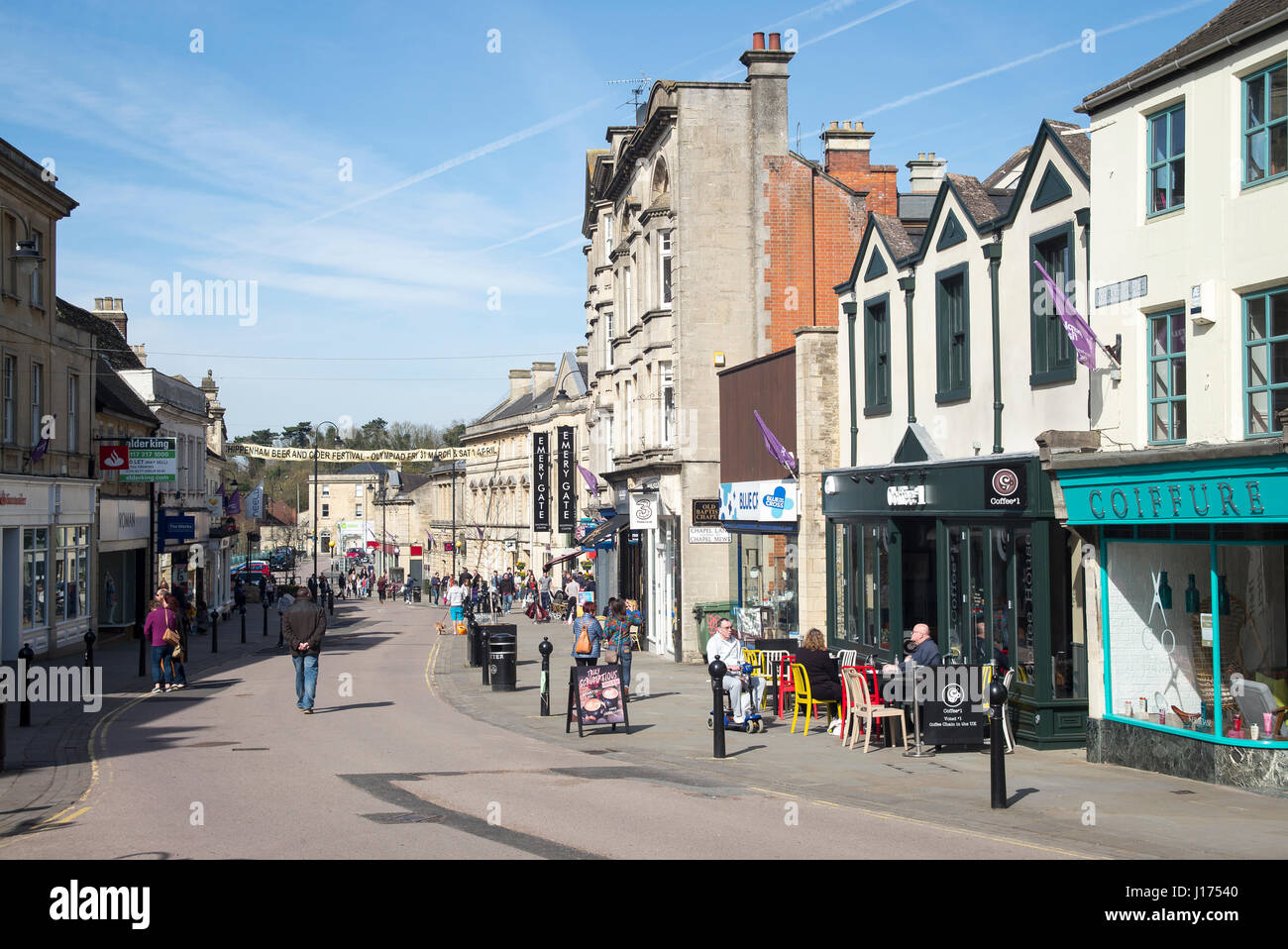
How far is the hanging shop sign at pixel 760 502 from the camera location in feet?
80.8

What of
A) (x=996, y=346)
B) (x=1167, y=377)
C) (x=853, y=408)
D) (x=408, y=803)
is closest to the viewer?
(x=408, y=803)

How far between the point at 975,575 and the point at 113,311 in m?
43.7

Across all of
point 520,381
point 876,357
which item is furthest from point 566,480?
point 520,381

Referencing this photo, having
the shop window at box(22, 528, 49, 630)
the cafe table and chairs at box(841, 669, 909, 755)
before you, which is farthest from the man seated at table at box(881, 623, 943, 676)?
the shop window at box(22, 528, 49, 630)

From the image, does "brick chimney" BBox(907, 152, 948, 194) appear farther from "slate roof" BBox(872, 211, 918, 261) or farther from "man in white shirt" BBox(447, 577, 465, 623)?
"man in white shirt" BBox(447, 577, 465, 623)

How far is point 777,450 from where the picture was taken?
81.6 ft

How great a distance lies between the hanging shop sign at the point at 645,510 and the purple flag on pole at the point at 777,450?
289 inches

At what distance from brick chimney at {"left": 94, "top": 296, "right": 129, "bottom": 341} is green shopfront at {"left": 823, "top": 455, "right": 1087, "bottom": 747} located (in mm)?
38012

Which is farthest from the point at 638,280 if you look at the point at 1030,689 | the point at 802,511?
the point at 1030,689

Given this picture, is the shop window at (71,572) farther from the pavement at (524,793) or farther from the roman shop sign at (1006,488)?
the roman shop sign at (1006,488)

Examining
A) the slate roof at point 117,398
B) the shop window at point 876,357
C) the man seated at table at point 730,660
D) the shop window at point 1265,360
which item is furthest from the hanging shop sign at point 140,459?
the shop window at point 1265,360

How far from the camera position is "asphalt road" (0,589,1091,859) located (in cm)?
970

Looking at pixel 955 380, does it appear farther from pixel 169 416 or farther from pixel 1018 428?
pixel 169 416

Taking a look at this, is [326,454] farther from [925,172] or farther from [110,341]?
[925,172]
